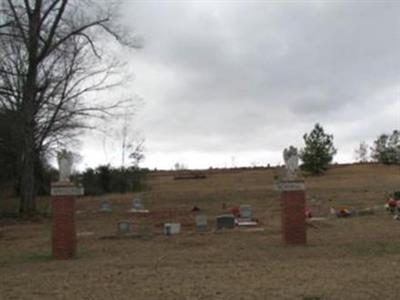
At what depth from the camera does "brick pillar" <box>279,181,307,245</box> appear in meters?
18.3

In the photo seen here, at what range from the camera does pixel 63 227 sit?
1747 centimetres

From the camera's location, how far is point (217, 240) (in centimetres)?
2056

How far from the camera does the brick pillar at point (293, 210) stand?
18.3m

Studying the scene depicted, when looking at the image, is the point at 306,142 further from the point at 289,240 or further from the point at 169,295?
the point at 169,295

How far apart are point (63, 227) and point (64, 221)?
13cm

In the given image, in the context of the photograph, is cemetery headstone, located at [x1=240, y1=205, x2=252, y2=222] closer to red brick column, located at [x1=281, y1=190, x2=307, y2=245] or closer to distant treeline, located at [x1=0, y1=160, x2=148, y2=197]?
red brick column, located at [x1=281, y1=190, x2=307, y2=245]

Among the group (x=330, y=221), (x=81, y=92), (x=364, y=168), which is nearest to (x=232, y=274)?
(x=330, y=221)

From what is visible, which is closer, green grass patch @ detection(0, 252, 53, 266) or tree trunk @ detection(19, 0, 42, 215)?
green grass patch @ detection(0, 252, 53, 266)

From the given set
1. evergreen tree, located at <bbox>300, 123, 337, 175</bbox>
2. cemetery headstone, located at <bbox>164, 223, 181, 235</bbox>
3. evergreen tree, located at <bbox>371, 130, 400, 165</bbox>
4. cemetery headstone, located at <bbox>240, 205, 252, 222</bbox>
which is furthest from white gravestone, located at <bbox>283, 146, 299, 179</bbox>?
evergreen tree, located at <bbox>371, 130, 400, 165</bbox>

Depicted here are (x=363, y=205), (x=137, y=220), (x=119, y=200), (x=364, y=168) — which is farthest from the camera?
(x=364, y=168)

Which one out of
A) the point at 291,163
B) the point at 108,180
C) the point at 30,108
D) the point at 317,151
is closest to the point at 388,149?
the point at 317,151

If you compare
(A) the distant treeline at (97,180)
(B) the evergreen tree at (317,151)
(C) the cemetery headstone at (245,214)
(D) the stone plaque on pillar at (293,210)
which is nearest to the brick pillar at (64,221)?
(D) the stone plaque on pillar at (293,210)

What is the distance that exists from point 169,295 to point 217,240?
1005cm

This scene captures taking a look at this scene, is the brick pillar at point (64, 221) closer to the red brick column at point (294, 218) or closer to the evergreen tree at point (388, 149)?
the red brick column at point (294, 218)
